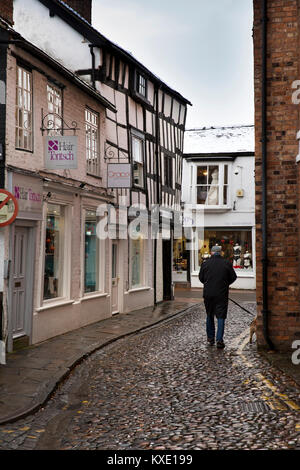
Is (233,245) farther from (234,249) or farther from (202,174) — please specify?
(202,174)

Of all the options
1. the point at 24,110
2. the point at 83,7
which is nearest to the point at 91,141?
the point at 24,110

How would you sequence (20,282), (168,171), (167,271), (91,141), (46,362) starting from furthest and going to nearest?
(167,271)
(168,171)
(91,141)
(20,282)
(46,362)

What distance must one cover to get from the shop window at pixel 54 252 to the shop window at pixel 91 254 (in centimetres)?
119

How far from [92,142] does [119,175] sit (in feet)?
3.65

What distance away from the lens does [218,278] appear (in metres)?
9.91

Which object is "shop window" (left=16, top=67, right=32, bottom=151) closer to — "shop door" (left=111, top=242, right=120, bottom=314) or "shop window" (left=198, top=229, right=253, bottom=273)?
"shop door" (left=111, top=242, right=120, bottom=314)

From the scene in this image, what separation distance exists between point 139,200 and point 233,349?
7.74 m

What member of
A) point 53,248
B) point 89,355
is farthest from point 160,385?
point 53,248

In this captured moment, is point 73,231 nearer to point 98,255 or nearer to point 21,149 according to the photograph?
point 98,255

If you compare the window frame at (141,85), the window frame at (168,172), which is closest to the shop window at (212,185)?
the window frame at (168,172)

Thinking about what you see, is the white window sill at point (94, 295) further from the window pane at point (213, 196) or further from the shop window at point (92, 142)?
the window pane at point (213, 196)

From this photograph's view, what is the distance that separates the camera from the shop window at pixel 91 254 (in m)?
12.8

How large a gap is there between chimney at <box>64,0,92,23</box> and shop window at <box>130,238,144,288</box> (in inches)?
271

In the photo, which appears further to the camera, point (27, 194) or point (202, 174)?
point (202, 174)
